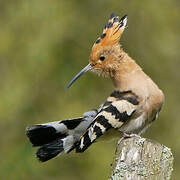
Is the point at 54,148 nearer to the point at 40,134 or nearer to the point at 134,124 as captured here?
the point at 40,134

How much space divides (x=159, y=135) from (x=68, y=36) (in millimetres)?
1517

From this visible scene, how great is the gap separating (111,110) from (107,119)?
0.08 meters

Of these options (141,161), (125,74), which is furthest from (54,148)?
(141,161)

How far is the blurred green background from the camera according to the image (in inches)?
209

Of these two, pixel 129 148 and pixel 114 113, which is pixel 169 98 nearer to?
pixel 114 113

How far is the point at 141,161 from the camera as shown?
2357 mm

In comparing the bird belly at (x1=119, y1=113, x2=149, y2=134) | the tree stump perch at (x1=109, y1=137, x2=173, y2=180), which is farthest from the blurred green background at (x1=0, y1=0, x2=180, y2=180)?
the tree stump perch at (x1=109, y1=137, x2=173, y2=180)

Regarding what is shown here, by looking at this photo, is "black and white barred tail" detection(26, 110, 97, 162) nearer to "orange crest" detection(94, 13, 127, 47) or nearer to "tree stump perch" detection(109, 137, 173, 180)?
"orange crest" detection(94, 13, 127, 47)

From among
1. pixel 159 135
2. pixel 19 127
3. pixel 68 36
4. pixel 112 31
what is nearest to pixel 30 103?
pixel 19 127

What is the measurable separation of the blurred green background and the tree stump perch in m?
2.78

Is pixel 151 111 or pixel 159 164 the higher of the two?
pixel 151 111

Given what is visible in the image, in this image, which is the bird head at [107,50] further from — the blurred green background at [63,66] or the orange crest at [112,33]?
the blurred green background at [63,66]

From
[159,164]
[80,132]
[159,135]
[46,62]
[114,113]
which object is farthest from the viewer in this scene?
[159,135]

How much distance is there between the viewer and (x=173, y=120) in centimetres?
577
